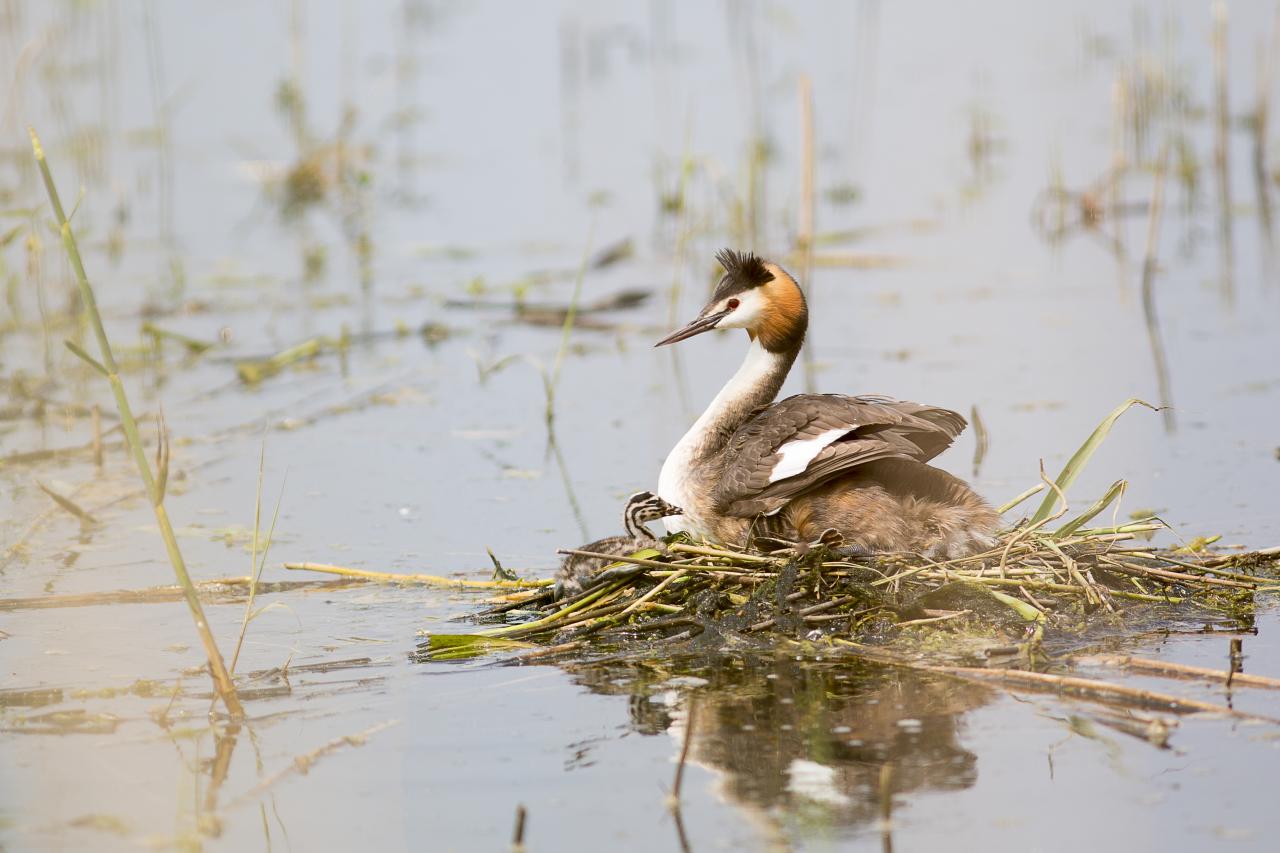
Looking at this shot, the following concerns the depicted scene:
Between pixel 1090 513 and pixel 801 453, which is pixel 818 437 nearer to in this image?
pixel 801 453

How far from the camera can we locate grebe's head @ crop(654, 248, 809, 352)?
644 cm

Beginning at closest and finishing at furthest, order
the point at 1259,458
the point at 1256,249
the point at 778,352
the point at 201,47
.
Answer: the point at 778,352 < the point at 1259,458 < the point at 1256,249 < the point at 201,47

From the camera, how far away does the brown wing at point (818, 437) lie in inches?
222

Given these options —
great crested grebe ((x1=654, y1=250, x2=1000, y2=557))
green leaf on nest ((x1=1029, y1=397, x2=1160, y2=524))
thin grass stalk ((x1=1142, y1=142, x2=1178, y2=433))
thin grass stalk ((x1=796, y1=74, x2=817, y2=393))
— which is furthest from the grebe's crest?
thin grass stalk ((x1=1142, y1=142, x2=1178, y2=433))

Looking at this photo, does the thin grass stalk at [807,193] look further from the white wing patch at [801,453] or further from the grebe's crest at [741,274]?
the white wing patch at [801,453]

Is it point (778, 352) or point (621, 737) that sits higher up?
point (778, 352)

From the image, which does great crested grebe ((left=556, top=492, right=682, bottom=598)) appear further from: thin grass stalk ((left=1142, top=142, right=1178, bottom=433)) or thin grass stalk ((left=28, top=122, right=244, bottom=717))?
thin grass stalk ((left=1142, top=142, right=1178, bottom=433))

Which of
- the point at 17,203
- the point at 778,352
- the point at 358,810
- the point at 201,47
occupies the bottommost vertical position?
the point at 358,810

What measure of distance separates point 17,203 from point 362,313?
329 cm

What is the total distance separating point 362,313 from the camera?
11281 mm

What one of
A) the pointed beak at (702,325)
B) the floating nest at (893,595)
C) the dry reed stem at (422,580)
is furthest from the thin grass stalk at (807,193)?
the floating nest at (893,595)

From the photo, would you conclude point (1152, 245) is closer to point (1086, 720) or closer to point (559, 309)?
point (559, 309)

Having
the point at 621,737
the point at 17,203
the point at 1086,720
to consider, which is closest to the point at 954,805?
the point at 1086,720

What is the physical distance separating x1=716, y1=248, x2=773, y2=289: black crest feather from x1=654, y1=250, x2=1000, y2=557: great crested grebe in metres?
0.56
